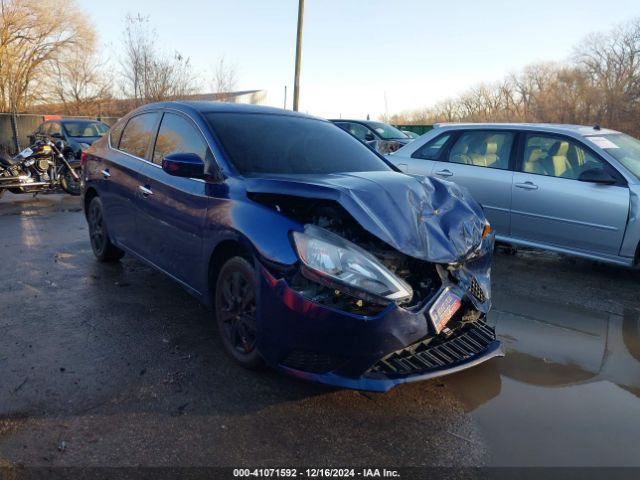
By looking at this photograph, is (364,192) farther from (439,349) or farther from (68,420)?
(68,420)

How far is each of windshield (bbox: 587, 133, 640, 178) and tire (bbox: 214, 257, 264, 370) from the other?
4.28m

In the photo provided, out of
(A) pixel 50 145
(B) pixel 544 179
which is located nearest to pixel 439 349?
(B) pixel 544 179

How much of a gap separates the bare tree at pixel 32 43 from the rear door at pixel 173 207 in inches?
1314

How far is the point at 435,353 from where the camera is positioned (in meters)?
2.81

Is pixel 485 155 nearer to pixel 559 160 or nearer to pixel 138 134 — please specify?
pixel 559 160

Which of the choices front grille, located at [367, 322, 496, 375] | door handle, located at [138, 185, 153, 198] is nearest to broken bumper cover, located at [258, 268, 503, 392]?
front grille, located at [367, 322, 496, 375]

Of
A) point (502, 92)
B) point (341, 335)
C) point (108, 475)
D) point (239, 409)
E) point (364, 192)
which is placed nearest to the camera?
point (108, 475)

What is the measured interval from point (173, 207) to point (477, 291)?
2.19m

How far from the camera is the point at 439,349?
2842 millimetres

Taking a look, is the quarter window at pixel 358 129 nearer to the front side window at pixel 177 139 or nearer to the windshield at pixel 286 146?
the windshield at pixel 286 146

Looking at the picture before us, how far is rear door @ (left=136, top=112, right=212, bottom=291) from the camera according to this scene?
3.57 metres

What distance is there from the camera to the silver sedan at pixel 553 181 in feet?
17.1

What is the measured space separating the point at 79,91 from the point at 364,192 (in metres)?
38.0

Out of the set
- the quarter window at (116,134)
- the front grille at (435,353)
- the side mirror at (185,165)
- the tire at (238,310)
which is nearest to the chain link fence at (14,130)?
the quarter window at (116,134)
